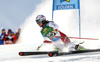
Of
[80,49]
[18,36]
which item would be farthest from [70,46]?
[18,36]

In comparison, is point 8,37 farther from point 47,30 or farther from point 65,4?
point 47,30

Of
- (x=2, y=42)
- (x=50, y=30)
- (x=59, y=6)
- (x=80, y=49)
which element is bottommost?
(x=2, y=42)

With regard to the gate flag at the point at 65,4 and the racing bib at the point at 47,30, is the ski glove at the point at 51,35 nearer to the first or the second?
the racing bib at the point at 47,30

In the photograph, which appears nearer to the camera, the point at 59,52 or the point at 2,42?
the point at 59,52

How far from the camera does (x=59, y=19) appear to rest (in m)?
13.9

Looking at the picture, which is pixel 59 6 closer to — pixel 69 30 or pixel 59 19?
pixel 59 19

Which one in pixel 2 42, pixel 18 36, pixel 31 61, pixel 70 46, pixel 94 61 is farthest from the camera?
pixel 18 36

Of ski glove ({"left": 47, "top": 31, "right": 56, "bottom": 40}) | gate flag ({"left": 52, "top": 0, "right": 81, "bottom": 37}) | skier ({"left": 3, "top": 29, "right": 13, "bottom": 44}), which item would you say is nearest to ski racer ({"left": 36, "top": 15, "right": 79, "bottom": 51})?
ski glove ({"left": 47, "top": 31, "right": 56, "bottom": 40})

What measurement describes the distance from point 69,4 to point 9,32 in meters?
10.7

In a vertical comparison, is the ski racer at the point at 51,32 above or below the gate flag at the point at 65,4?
below

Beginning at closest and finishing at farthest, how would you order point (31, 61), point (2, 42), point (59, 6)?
point (31, 61) → point (59, 6) → point (2, 42)

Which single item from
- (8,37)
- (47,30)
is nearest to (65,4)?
(47,30)

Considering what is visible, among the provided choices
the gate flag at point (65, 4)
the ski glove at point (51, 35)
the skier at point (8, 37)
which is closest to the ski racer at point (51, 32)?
the ski glove at point (51, 35)

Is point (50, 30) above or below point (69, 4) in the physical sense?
below
